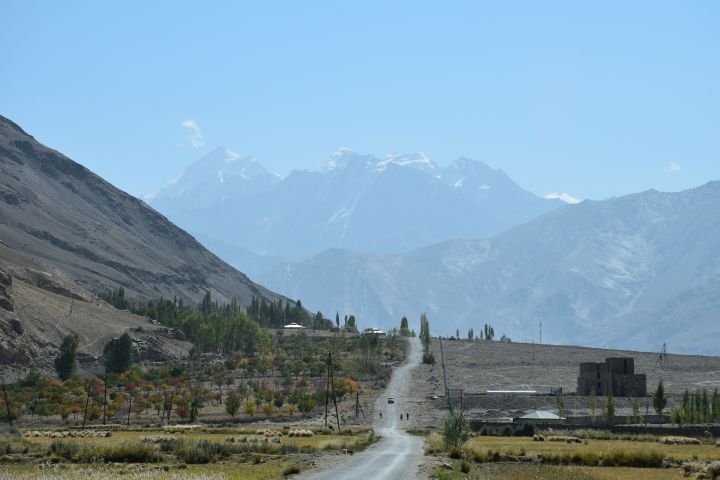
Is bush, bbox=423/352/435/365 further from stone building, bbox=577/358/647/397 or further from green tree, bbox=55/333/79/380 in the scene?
green tree, bbox=55/333/79/380

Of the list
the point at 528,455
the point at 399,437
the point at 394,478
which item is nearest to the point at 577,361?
the point at 399,437

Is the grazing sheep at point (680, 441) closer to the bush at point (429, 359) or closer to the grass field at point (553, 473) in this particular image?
the grass field at point (553, 473)

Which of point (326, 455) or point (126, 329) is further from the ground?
point (126, 329)

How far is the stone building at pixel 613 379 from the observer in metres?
137

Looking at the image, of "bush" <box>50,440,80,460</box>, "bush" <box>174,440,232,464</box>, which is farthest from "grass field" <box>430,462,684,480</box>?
"bush" <box>50,440,80,460</box>

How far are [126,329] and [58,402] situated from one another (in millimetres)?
60051

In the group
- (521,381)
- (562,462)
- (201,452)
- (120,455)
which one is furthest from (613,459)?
(521,381)

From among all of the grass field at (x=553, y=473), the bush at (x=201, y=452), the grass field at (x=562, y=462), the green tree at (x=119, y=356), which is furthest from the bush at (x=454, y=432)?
the green tree at (x=119, y=356)

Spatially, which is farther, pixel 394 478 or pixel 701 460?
pixel 701 460

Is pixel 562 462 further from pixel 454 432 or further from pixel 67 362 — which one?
pixel 67 362

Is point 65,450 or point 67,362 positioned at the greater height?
point 67,362

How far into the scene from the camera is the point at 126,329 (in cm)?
17612

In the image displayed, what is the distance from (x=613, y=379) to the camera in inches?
5423

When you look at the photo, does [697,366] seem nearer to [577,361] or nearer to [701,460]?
[577,361]
